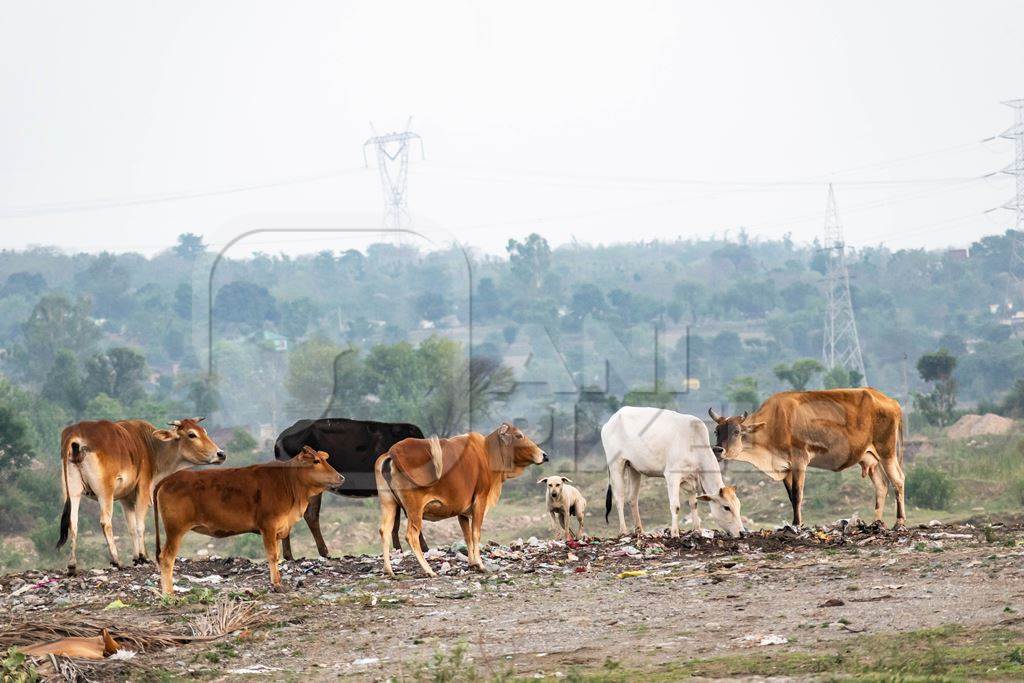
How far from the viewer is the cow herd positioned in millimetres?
13688

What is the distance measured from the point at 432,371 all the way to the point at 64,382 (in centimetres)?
1790

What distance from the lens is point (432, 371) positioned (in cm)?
4788

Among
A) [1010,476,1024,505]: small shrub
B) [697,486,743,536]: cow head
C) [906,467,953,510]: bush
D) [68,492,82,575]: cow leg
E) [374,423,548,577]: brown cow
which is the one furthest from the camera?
[906,467,953,510]: bush

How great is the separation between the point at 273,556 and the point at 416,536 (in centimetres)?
140

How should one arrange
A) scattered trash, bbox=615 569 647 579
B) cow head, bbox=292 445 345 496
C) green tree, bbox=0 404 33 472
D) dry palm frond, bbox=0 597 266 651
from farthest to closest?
1. green tree, bbox=0 404 33 472
2. cow head, bbox=292 445 345 496
3. scattered trash, bbox=615 569 647 579
4. dry palm frond, bbox=0 597 266 651

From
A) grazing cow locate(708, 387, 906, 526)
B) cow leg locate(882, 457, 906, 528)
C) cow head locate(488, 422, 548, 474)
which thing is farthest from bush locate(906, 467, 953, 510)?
cow head locate(488, 422, 548, 474)

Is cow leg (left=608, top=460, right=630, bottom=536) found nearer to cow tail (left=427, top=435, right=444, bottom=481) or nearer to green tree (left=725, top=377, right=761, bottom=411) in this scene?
cow tail (left=427, top=435, right=444, bottom=481)

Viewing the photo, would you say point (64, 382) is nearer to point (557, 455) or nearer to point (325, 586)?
point (557, 455)

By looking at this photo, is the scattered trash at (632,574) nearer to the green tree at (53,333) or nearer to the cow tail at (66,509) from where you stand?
the cow tail at (66,509)

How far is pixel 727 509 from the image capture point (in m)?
16.1

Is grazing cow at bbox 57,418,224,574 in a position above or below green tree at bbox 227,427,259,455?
above

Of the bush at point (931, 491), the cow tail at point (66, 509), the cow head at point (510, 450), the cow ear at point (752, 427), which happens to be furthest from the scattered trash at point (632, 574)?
the bush at point (931, 491)

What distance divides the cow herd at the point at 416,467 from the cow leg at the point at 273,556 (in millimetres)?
13

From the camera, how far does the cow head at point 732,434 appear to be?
17141mm
